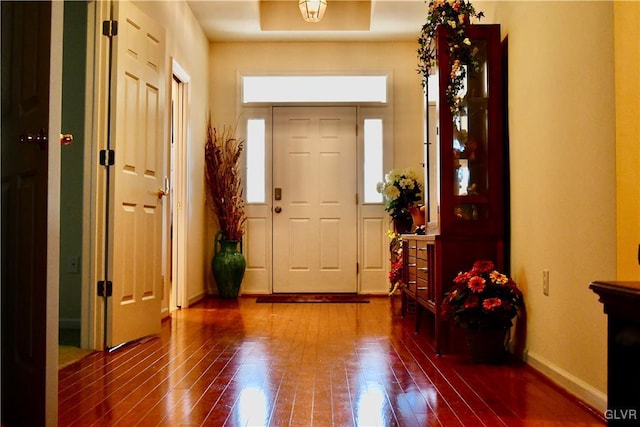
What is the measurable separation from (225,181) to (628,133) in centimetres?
479

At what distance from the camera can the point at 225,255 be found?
251 inches

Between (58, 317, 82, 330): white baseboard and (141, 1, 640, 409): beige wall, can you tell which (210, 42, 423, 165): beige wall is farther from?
(58, 317, 82, 330): white baseboard

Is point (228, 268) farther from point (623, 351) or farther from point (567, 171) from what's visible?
point (623, 351)

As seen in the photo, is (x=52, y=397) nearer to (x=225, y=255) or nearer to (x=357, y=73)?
(x=225, y=255)

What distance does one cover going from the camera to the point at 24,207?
2072mm

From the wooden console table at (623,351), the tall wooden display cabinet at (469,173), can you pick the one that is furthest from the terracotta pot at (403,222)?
the wooden console table at (623,351)

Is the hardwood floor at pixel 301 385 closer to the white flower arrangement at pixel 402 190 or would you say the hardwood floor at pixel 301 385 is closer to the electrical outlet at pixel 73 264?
the electrical outlet at pixel 73 264

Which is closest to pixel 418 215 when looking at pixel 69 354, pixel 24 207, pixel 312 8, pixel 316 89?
pixel 312 8

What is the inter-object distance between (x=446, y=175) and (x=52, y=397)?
244cm

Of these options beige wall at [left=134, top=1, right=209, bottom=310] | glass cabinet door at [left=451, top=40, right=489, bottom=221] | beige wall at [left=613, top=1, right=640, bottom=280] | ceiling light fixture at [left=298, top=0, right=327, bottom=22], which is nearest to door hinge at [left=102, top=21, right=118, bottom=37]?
beige wall at [left=134, top=1, right=209, bottom=310]

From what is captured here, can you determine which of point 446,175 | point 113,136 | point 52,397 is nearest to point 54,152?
point 52,397

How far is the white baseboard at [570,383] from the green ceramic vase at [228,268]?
3700mm

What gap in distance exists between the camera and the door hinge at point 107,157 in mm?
3578

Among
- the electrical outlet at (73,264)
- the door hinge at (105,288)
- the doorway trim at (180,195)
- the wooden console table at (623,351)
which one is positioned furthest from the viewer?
the doorway trim at (180,195)
